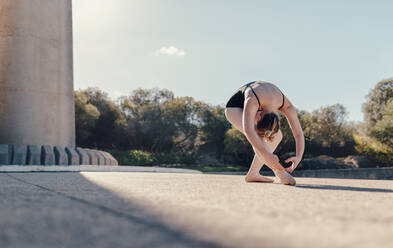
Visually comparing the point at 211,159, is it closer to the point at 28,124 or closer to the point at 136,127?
the point at 136,127

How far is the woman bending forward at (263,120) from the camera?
3201 mm

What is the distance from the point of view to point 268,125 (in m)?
3.44

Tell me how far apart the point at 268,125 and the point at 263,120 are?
0.24 feet

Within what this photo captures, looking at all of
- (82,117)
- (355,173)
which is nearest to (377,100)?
(355,173)

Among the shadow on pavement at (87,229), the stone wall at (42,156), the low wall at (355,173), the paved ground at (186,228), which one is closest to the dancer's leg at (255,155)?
the paved ground at (186,228)

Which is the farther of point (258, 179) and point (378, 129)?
point (378, 129)

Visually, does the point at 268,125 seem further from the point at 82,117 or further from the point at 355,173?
the point at 82,117

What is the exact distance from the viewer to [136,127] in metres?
32.7

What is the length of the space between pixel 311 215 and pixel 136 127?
3227 cm

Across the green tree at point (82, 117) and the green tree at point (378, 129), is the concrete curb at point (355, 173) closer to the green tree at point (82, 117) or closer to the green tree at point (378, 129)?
the green tree at point (378, 129)

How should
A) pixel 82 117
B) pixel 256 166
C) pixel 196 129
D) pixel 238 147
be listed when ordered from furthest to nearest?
pixel 196 129 → pixel 238 147 → pixel 82 117 → pixel 256 166

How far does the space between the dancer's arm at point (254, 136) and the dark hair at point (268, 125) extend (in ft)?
0.47

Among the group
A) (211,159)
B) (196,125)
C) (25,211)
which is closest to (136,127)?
(196,125)

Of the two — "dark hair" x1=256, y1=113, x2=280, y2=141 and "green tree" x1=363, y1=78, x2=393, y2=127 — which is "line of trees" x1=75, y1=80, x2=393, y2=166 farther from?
"dark hair" x1=256, y1=113, x2=280, y2=141
